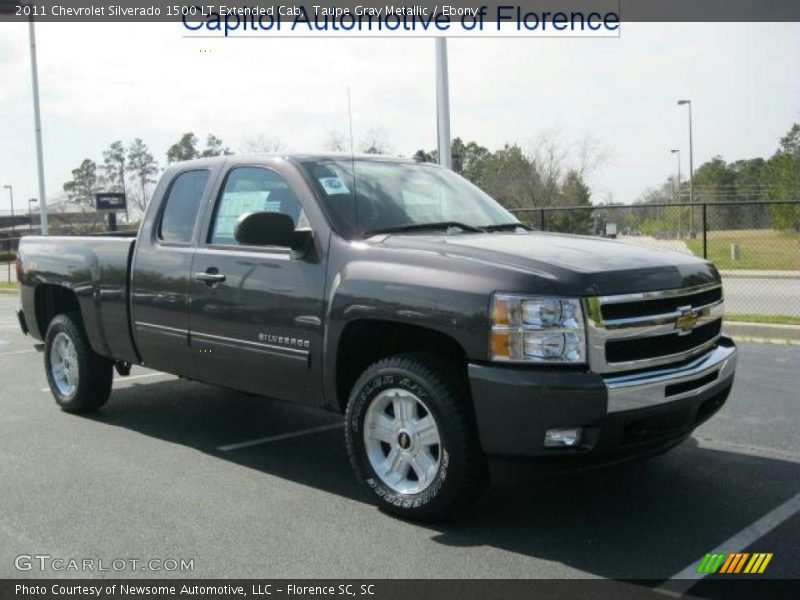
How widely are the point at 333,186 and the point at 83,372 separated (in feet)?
10.0

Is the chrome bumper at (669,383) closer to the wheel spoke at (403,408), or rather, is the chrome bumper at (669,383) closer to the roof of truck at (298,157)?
the wheel spoke at (403,408)

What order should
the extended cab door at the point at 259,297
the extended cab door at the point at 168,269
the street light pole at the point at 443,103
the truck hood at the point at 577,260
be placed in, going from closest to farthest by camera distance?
the truck hood at the point at 577,260 → the extended cab door at the point at 259,297 → the extended cab door at the point at 168,269 → the street light pole at the point at 443,103

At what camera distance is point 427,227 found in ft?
16.6

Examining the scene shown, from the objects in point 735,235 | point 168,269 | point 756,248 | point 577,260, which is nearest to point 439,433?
point 577,260

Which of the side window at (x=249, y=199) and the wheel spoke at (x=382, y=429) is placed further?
the side window at (x=249, y=199)

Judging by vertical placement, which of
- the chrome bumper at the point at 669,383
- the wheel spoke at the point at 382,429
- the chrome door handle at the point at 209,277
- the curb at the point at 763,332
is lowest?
the curb at the point at 763,332

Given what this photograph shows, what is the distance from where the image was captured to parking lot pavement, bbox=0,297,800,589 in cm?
388

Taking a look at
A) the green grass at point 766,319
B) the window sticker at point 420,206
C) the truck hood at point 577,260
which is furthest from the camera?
Answer: the green grass at point 766,319

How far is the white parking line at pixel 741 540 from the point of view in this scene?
3.57 m

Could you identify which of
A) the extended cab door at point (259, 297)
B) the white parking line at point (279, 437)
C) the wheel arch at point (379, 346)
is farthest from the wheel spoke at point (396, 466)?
the white parking line at point (279, 437)

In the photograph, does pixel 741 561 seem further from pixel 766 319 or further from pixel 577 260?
pixel 766 319

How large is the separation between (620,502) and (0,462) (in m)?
4.07

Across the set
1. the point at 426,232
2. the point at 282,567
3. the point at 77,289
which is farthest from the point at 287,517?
the point at 77,289

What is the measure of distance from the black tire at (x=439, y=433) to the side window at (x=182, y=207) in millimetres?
2061
